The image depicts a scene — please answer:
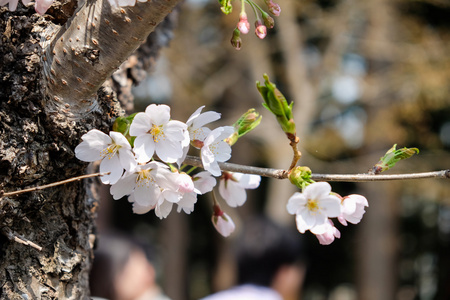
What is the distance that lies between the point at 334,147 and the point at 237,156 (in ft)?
10.3

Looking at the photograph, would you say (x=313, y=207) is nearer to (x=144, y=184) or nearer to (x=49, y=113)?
(x=144, y=184)

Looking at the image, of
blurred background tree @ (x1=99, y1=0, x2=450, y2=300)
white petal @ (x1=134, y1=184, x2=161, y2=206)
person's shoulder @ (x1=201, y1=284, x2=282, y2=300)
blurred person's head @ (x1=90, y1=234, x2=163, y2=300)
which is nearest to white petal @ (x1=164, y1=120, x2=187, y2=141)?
white petal @ (x1=134, y1=184, x2=161, y2=206)

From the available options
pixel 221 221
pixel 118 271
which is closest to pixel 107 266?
pixel 118 271

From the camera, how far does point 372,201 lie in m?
9.78

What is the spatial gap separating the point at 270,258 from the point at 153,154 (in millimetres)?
1427

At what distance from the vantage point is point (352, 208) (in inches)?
42.0

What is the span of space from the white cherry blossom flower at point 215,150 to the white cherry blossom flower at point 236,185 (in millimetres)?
188

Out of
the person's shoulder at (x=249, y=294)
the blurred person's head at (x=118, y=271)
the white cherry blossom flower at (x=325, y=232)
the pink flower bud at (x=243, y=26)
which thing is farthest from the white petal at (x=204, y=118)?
the blurred person's head at (x=118, y=271)

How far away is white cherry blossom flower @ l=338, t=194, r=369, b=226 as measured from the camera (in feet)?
3.51

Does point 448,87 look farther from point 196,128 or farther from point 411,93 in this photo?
point 196,128

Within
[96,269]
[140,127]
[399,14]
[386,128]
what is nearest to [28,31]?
[140,127]

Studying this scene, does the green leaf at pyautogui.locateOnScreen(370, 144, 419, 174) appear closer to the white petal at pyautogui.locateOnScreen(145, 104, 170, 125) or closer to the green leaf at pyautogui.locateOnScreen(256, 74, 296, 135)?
the green leaf at pyautogui.locateOnScreen(256, 74, 296, 135)

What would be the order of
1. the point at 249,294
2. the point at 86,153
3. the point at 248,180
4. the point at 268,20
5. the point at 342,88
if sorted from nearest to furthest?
the point at 86,153 < the point at 268,20 < the point at 248,180 < the point at 249,294 < the point at 342,88

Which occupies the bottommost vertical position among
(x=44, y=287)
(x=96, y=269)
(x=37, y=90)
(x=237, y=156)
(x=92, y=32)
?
(x=237, y=156)
